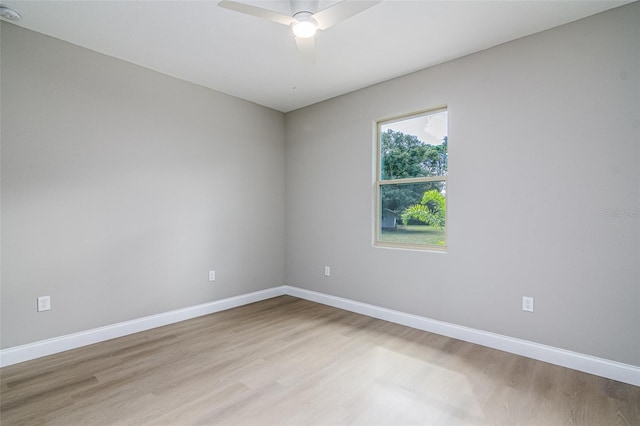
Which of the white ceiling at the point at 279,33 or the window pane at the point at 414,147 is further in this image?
the window pane at the point at 414,147

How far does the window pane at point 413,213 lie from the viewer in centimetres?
326

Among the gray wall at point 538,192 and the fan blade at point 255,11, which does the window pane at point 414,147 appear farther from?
the fan blade at point 255,11

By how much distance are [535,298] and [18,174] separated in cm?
439

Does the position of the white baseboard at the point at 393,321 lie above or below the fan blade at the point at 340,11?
below

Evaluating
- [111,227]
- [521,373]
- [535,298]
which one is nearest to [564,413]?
[521,373]

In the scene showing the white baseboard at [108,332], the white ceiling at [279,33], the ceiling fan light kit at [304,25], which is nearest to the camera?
the ceiling fan light kit at [304,25]

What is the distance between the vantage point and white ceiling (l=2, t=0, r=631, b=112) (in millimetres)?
2301

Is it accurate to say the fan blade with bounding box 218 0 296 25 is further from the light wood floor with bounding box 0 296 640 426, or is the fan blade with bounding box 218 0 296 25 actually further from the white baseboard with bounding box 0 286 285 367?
the white baseboard with bounding box 0 286 285 367

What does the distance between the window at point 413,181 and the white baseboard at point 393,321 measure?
0.80 metres

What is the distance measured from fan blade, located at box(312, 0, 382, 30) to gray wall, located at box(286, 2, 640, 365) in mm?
1609

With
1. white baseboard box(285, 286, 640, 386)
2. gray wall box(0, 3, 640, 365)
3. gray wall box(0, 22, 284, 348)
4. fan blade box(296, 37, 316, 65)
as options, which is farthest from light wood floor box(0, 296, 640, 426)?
fan blade box(296, 37, 316, 65)

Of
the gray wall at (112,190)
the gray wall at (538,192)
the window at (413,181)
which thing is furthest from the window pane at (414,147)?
the gray wall at (112,190)

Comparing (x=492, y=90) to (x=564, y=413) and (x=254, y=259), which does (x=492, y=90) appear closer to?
(x=564, y=413)

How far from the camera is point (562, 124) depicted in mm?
2516
